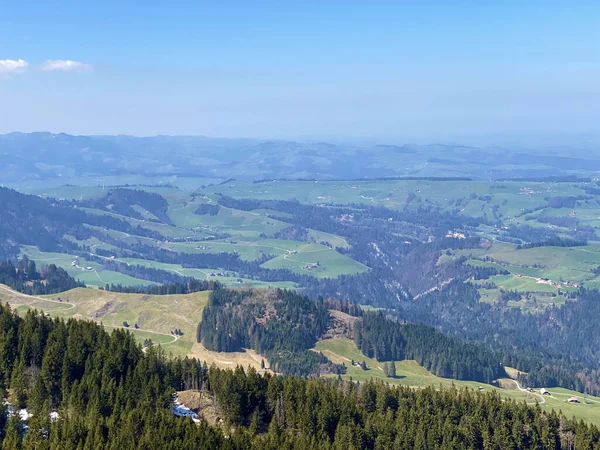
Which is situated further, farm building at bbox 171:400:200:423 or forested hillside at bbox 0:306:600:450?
farm building at bbox 171:400:200:423

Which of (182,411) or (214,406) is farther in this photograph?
(214,406)

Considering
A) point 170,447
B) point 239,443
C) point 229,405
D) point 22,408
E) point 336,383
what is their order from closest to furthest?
point 170,447 < point 239,443 < point 22,408 < point 229,405 < point 336,383

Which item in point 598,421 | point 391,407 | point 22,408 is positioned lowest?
point 598,421

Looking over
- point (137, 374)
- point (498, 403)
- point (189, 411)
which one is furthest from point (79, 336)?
Answer: point (498, 403)

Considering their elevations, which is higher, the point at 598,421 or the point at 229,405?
the point at 229,405

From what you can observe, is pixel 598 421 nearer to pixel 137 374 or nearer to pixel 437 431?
pixel 437 431

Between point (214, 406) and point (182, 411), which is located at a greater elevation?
point (182, 411)

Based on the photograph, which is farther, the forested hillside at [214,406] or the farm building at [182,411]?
the farm building at [182,411]

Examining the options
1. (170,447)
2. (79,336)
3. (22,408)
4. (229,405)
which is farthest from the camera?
(79,336)
